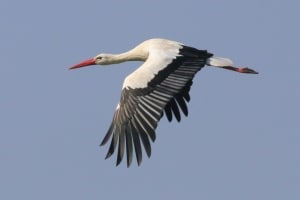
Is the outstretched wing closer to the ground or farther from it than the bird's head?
closer to the ground

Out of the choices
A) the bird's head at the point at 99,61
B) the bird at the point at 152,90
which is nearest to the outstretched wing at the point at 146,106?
the bird at the point at 152,90

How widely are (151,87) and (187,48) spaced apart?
5.62ft

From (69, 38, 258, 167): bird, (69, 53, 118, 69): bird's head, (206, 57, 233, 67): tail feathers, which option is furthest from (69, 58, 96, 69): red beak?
(206, 57, 233, 67): tail feathers

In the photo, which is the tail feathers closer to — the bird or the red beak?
the bird

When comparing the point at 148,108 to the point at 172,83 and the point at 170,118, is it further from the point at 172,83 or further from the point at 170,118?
the point at 170,118

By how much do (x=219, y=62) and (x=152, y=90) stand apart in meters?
1.89

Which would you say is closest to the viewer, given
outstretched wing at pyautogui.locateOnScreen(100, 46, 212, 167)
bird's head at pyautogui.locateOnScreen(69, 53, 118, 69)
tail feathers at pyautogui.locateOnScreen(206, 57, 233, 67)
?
outstretched wing at pyautogui.locateOnScreen(100, 46, 212, 167)

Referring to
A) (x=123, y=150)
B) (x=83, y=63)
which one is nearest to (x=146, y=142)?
(x=123, y=150)

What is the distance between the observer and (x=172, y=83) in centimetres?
1505

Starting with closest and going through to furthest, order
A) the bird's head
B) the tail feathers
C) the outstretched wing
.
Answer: the outstretched wing → the tail feathers → the bird's head

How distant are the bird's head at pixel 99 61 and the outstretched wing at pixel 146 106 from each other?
1969 millimetres

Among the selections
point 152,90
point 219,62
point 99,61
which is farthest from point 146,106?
point 99,61

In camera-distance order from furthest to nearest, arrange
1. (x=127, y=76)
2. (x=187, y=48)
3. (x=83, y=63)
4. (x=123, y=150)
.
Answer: (x=83, y=63)
(x=187, y=48)
(x=127, y=76)
(x=123, y=150)

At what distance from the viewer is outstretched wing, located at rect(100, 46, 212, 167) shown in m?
14.2
